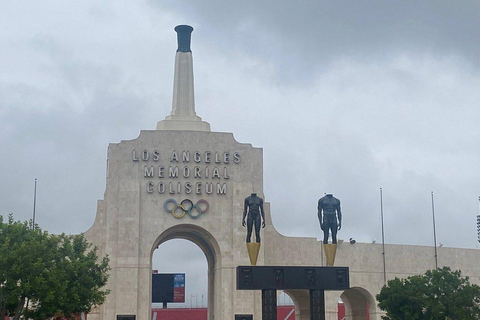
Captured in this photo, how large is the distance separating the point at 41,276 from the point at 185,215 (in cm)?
1770

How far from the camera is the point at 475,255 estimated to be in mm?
70438

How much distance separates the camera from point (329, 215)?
138 feet

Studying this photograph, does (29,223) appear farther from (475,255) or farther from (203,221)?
(475,255)

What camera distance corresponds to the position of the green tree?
178 feet

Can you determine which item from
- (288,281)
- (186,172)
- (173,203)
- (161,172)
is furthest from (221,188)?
(288,281)

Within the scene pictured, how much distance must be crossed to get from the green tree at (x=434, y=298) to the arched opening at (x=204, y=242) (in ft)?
48.0

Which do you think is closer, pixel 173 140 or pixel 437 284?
pixel 437 284

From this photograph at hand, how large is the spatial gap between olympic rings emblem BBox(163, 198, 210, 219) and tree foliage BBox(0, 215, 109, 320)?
39.5ft

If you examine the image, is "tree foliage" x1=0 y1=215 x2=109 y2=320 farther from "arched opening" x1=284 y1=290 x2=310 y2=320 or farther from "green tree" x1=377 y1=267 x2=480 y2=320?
"arched opening" x1=284 y1=290 x2=310 y2=320

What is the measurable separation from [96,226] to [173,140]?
9.24m

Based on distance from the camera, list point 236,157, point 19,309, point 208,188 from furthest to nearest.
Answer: point 236,157, point 208,188, point 19,309

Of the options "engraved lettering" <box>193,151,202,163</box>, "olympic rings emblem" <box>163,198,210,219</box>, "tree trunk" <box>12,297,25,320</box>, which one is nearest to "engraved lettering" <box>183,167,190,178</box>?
"engraved lettering" <box>193,151,202,163</box>

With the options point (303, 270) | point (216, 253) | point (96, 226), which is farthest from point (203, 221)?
point (303, 270)

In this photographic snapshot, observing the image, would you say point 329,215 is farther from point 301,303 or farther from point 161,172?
point 301,303
